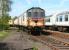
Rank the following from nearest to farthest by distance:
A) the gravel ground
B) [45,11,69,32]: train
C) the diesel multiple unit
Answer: the gravel ground, the diesel multiple unit, [45,11,69,32]: train

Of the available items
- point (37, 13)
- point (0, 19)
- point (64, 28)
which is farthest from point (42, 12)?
point (0, 19)

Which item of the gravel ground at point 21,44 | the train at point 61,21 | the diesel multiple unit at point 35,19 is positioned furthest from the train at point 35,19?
the gravel ground at point 21,44

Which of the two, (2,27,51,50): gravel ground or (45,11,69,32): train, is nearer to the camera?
(2,27,51,50): gravel ground

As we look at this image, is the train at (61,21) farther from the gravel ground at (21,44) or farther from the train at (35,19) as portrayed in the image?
the gravel ground at (21,44)

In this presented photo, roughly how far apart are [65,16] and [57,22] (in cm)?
454

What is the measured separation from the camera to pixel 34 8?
32062 millimetres

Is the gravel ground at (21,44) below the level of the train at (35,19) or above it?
below

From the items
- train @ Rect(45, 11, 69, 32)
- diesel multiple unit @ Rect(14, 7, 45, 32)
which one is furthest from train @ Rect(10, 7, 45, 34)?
train @ Rect(45, 11, 69, 32)

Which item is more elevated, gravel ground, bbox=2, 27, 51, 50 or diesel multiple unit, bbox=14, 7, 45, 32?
diesel multiple unit, bbox=14, 7, 45, 32

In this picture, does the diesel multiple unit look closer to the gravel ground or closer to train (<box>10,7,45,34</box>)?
train (<box>10,7,45,34</box>)

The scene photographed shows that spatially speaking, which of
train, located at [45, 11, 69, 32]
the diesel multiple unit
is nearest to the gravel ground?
the diesel multiple unit

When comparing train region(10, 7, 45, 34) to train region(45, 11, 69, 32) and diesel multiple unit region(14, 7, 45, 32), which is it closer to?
diesel multiple unit region(14, 7, 45, 32)

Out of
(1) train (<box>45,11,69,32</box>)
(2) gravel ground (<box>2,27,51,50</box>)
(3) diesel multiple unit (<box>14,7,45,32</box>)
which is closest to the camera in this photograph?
(2) gravel ground (<box>2,27,51,50</box>)

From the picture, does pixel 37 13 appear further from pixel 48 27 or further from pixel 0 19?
pixel 48 27
